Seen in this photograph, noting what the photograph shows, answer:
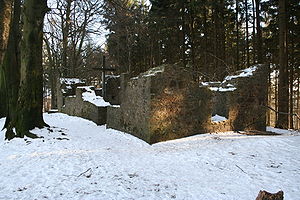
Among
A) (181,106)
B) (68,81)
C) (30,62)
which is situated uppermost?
(30,62)

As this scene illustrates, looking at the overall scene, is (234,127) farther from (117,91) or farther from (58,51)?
(58,51)

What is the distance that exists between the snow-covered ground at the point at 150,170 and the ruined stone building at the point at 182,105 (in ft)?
3.47

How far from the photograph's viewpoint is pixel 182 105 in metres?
8.09

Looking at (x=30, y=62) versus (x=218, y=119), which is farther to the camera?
(x=218, y=119)

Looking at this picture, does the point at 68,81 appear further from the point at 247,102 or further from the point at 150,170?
the point at 150,170

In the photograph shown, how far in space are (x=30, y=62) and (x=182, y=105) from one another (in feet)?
18.1

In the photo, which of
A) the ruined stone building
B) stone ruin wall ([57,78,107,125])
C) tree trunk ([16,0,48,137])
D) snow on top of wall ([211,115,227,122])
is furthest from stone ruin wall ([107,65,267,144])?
tree trunk ([16,0,48,137])

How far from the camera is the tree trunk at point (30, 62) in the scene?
766 cm

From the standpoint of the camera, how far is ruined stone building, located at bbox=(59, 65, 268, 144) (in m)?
7.68

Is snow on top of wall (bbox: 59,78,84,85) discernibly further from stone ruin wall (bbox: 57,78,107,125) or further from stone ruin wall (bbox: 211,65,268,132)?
stone ruin wall (bbox: 211,65,268,132)

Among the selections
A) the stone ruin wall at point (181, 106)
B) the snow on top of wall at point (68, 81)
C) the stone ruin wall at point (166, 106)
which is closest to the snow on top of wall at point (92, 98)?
the stone ruin wall at point (181, 106)

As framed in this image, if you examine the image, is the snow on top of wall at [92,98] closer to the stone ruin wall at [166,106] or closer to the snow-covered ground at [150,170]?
the stone ruin wall at [166,106]

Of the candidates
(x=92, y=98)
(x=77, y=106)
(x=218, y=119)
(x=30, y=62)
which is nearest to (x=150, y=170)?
(x=218, y=119)

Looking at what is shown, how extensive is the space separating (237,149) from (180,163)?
1614 mm
